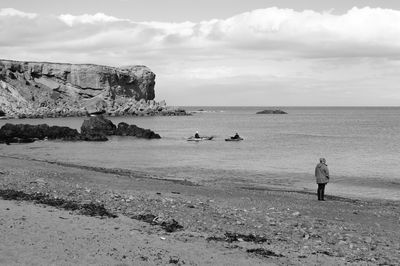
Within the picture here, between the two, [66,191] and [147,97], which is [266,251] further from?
[147,97]

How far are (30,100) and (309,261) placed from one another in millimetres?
142431

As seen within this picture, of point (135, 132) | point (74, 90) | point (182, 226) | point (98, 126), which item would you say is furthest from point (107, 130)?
point (74, 90)

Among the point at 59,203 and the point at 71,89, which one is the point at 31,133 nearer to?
the point at 59,203

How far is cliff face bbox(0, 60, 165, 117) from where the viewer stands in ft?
456

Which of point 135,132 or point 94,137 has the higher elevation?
point 135,132

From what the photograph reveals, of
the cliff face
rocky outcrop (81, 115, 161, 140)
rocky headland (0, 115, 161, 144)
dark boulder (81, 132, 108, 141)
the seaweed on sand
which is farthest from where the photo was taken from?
the cliff face

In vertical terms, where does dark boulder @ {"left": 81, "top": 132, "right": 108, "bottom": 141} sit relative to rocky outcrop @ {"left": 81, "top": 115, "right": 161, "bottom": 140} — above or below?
below

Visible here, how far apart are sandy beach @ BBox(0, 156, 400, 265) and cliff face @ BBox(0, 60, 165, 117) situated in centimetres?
11874

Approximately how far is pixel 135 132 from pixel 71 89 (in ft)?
335

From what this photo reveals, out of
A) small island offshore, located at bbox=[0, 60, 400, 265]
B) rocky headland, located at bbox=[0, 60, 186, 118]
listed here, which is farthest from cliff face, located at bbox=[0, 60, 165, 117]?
small island offshore, located at bbox=[0, 60, 400, 265]

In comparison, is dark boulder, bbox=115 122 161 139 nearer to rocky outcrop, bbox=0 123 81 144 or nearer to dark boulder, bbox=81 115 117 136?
dark boulder, bbox=81 115 117 136

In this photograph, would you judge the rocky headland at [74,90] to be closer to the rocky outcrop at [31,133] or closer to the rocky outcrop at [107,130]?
the rocky outcrop at [107,130]

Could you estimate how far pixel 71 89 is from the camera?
160875mm

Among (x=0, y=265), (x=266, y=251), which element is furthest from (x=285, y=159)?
(x=0, y=265)
